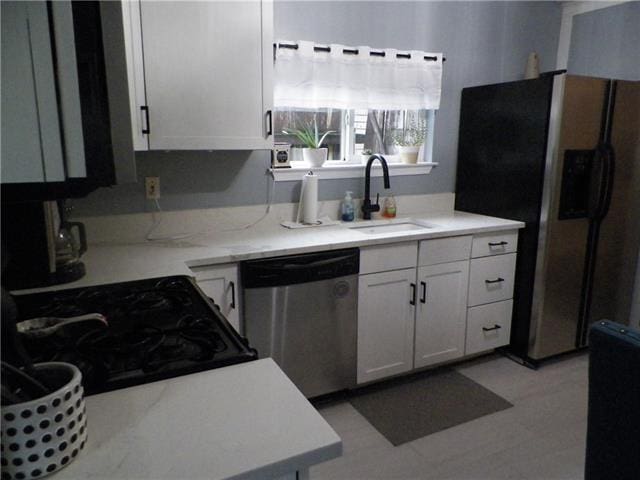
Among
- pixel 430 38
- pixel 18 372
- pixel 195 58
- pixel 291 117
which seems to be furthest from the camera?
pixel 430 38

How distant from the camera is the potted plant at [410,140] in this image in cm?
313

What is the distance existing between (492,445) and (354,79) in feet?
6.90

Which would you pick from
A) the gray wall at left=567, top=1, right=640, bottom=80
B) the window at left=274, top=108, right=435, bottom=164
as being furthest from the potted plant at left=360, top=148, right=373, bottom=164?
the gray wall at left=567, top=1, right=640, bottom=80

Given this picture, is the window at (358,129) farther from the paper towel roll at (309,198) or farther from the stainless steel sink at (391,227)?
the stainless steel sink at (391,227)

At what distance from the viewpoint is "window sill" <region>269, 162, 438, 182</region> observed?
8.93ft

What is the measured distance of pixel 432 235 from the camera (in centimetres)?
255

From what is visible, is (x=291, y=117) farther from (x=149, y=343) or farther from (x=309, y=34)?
(x=149, y=343)

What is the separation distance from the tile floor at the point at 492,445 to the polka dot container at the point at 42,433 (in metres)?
1.54

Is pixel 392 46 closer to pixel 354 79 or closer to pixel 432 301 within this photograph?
pixel 354 79

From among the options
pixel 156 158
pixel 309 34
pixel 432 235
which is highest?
pixel 309 34

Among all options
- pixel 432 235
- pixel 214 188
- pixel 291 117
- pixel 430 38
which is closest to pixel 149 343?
pixel 214 188

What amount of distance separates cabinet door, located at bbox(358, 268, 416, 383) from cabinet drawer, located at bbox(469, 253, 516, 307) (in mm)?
458

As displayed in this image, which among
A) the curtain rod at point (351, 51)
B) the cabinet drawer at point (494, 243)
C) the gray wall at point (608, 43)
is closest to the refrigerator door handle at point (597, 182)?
the cabinet drawer at point (494, 243)

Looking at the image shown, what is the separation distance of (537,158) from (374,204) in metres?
0.98
